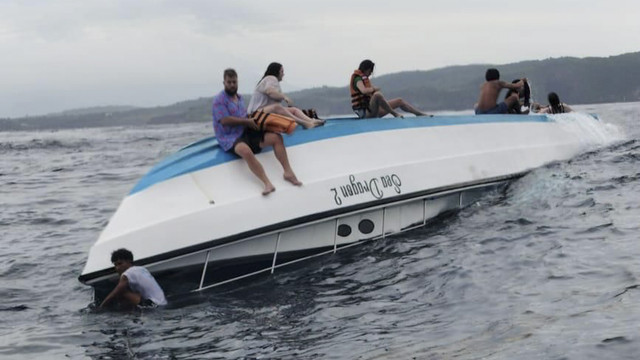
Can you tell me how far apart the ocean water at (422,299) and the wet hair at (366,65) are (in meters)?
2.54

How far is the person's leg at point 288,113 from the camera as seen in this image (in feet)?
32.8

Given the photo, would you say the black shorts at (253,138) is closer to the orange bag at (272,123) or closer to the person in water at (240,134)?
the person in water at (240,134)

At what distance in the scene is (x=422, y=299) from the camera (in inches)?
318

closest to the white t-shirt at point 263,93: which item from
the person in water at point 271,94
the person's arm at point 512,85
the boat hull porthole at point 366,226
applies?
the person in water at point 271,94

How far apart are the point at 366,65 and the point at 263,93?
2206mm

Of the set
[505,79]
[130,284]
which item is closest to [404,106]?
[130,284]

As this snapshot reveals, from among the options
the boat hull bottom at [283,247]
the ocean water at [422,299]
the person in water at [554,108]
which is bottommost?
the ocean water at [422,299]

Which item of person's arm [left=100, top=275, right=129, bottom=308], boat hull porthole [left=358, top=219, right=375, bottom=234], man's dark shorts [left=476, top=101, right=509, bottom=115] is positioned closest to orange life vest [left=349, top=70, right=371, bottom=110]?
boat hull porthole [left=358, top=219, right=375, bottom=234]

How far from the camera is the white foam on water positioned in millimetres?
14234

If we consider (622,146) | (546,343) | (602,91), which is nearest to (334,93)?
(602,91)

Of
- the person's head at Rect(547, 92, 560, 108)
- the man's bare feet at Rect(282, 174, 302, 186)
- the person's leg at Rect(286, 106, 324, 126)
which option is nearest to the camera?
the man's bare feet at Rect(282, 174, 302, 186)

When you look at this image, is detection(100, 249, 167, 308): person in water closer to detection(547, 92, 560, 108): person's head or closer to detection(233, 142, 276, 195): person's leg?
detection(233, 142, 276, 195): person's leg

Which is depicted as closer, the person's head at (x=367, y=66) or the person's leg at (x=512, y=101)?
the person's head at (x=367, y=66)

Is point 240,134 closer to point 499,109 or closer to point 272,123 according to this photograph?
point 272,123
